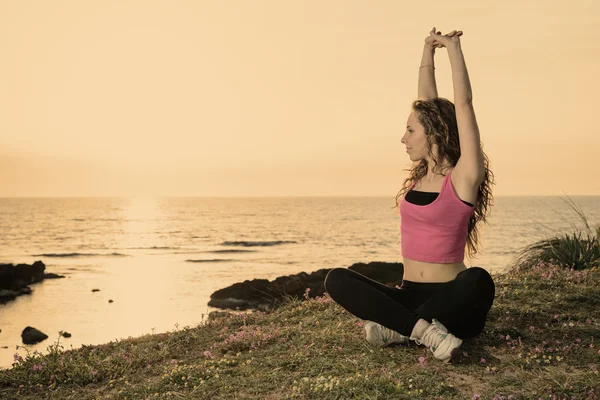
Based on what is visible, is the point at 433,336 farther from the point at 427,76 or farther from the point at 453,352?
the point at 427,76

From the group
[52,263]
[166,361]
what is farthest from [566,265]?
[52,263]

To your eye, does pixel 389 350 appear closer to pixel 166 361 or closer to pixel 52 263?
pixel 166 361

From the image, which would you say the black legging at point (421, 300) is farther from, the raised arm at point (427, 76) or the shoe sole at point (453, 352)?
the raised arm at point (427, 76)

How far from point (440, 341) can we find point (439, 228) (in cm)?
99

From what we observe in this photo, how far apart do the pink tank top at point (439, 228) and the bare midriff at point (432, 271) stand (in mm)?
62

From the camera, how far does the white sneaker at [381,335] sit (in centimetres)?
531

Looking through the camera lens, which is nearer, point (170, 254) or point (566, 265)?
point (566, 265)

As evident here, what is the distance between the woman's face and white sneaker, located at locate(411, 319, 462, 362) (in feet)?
5.18

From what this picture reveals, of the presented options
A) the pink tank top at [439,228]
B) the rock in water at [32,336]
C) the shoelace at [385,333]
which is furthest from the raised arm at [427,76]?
the rock in water at [32,336]

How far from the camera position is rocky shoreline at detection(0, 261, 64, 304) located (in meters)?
26.3

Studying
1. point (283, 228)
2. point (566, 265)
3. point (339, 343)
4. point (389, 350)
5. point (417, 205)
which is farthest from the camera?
point (283, 228)

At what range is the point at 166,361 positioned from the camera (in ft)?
22.5

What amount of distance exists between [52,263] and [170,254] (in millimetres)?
9624

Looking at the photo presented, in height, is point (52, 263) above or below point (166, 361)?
below
